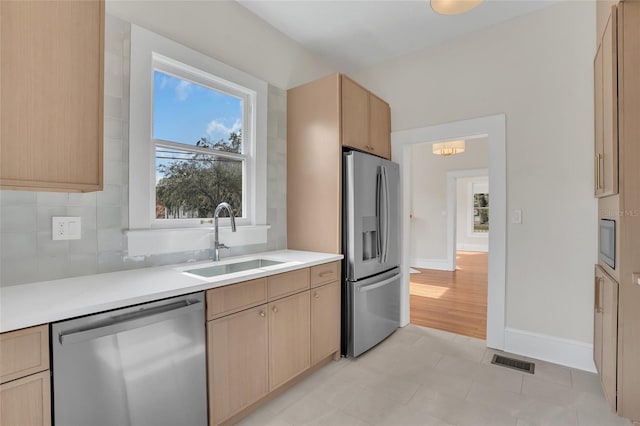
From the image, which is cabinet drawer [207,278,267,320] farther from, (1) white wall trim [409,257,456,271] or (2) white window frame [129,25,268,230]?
(1) white wall trim [409,257,456,271]

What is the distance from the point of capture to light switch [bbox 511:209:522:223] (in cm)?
270

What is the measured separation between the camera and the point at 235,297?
1.74 meters

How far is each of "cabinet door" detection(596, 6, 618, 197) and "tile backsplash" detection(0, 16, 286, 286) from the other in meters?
2.66

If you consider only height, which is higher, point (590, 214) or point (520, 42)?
point (520, 42)

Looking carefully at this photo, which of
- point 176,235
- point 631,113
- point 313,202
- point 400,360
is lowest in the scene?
point 400,360

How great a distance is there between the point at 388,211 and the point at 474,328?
1.58 m

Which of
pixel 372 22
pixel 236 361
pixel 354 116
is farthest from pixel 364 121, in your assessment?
pixel 236 361

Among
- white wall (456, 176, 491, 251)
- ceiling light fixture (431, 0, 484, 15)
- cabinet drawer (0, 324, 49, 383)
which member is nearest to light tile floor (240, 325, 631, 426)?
cabinet drawer (0, 324, 49, 383)

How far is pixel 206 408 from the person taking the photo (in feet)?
5.31

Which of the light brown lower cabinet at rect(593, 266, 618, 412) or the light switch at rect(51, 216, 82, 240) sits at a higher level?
the light switch at rect(51, 216, 82, 240)

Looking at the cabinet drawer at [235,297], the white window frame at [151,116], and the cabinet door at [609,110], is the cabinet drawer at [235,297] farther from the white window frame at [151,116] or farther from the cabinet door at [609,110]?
the cabinet door at [609,110]

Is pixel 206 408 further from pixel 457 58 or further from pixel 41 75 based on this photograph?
pixel 457 58

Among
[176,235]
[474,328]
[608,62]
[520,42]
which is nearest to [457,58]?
[520,42]

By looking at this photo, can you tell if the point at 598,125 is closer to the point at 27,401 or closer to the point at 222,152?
the point at 222,152
